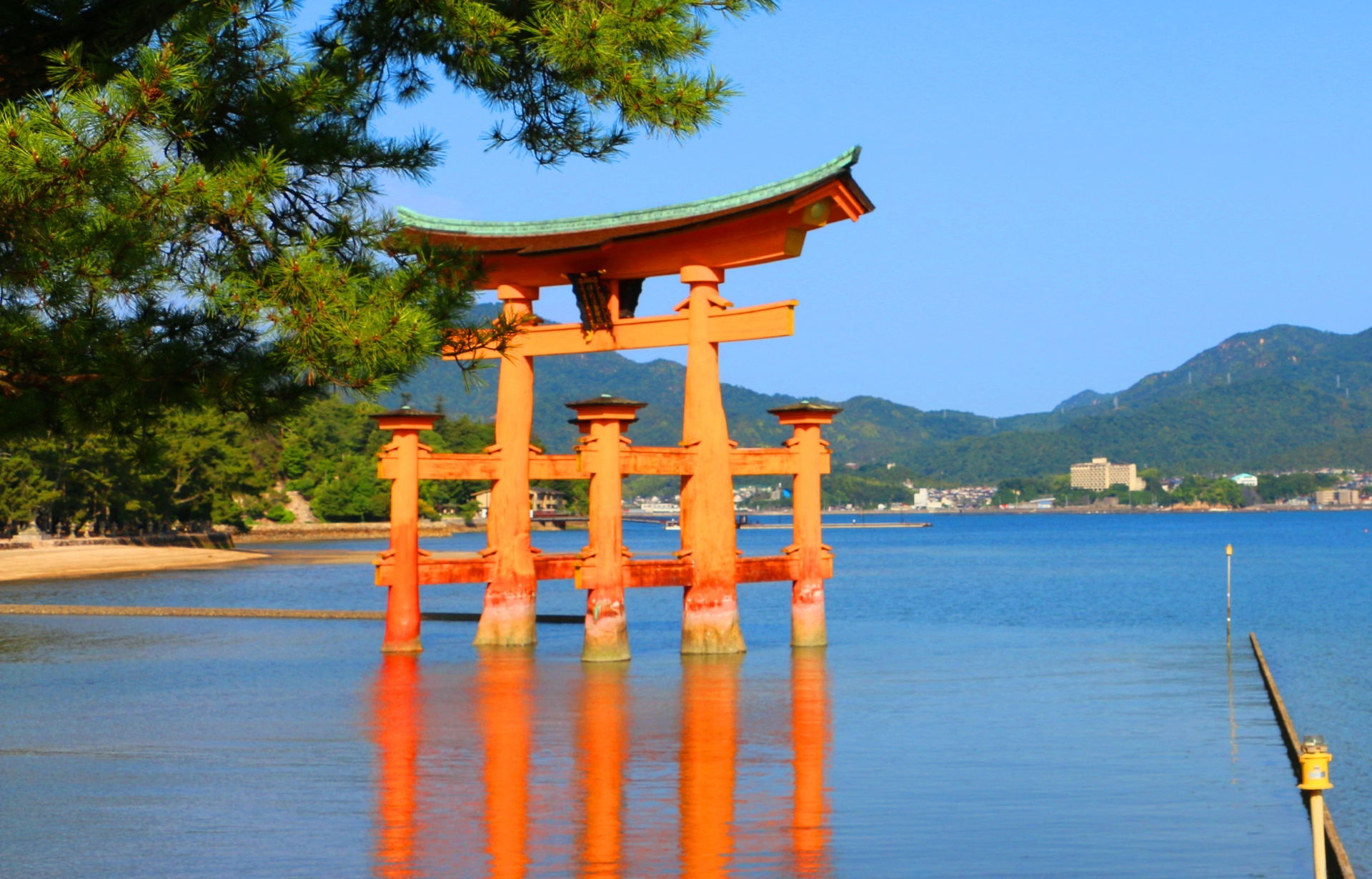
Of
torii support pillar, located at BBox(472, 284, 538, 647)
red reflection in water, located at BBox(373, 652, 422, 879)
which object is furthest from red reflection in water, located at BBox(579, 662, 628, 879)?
torii support pillar, located at BBox(472, 284, 538, 647)

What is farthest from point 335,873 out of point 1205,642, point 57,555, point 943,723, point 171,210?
point 57,555

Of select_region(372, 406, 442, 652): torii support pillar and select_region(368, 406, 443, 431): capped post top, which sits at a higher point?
select_region(368, 406, 443, 431): capped post top

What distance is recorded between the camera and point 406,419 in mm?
19375

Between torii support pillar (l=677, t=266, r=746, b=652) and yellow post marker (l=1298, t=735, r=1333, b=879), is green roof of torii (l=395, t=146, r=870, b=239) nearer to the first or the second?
torii support pillar (l=677, t=266, r=746, b=652)

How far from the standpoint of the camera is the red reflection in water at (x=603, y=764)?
31.9 feet

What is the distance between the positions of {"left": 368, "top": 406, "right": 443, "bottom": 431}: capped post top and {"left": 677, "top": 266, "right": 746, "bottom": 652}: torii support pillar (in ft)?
11.5

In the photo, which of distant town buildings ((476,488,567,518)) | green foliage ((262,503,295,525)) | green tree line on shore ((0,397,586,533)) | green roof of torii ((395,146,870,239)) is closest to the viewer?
green roof of torii ((395,146,870,239))

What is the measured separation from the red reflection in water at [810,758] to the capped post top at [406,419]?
Result: 6.10 metres

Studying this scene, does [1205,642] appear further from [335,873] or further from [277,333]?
[277,333]

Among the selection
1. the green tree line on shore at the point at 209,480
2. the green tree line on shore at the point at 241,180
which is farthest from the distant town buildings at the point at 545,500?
the green tree line on shore at the point at 241,180

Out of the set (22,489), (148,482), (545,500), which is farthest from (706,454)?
(545,500)

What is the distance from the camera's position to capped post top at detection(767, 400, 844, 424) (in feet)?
68.2

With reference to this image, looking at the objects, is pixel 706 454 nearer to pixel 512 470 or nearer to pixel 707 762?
pixel 512 470

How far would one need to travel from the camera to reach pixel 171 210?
18.3ft
